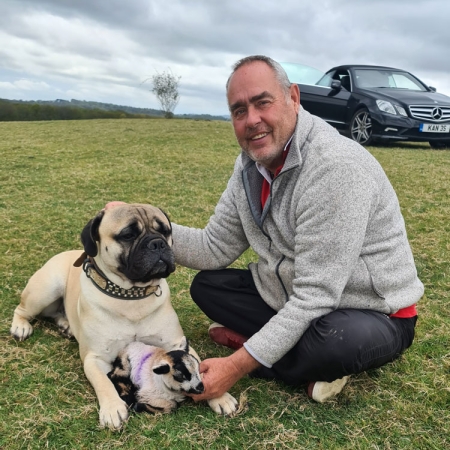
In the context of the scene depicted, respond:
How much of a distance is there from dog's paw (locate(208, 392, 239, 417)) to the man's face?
3.92 feet

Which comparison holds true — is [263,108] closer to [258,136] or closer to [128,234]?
[258,136]

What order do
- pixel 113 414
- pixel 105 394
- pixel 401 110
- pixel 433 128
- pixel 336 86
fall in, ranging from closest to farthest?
pixel 113 414
pixel 105 394
pixel 401 110
pixel 433 128
pixel 336 86

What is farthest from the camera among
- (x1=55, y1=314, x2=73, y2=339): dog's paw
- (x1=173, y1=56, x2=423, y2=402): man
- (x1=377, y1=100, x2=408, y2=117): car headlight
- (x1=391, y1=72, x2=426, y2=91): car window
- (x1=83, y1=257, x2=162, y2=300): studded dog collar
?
(x1=391, y1=72, x2=426, y2=91): car window

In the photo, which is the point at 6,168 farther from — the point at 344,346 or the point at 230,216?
the point at 344,346

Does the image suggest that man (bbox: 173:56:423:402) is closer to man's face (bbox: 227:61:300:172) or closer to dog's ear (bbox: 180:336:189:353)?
man's face (bbox: 227:61:300:172)

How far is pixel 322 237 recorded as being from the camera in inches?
85.7

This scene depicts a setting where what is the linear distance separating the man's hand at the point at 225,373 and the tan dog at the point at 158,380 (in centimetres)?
4

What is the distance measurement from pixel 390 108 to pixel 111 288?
280 inches

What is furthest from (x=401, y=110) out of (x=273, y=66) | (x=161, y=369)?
(x=161, y=369)

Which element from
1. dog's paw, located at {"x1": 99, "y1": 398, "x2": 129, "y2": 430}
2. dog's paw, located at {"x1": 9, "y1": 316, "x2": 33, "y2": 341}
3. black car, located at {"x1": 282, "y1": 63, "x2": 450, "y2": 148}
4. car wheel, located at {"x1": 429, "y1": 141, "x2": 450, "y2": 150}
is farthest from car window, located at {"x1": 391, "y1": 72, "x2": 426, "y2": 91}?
dog's paw, located at {"x1": 99, "y1": 398, "x2": 129, "y2": 430}

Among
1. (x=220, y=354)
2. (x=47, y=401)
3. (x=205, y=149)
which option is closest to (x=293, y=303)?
(x=220, y=354)

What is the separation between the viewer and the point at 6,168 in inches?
311

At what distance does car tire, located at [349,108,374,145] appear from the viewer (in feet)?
28.5

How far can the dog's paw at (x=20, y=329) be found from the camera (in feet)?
9.66
